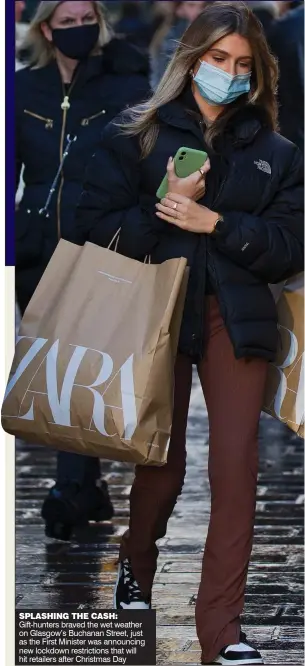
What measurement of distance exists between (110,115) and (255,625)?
85.9 inches

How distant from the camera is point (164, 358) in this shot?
4879 mm

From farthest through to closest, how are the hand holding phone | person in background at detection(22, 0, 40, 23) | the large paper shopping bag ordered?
person in background at detection(22, 0, 40, 23)
the large paper shopping bag
the hand holding phone

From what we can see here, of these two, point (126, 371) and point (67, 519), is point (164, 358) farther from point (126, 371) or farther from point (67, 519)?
point (67, 519)

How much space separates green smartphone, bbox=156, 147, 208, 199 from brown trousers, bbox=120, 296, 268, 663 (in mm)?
413

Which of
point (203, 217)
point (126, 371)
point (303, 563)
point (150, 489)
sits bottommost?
point (303, 563)

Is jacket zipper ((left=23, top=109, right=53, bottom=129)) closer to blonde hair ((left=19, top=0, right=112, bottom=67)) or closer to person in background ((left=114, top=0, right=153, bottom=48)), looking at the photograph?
blonde hair ((left=19, top=0, right=112, bottom=67))

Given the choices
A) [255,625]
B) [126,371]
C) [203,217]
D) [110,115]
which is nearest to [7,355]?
[126,371]

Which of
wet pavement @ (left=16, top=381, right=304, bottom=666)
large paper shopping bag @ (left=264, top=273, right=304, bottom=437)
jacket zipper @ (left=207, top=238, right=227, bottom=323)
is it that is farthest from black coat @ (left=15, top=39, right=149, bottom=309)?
jacket zipper @ (left=207, top=238, right=227, bottom=323)

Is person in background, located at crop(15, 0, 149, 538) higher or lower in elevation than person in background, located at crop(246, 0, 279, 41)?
lower

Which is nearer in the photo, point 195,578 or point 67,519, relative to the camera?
point 195,578

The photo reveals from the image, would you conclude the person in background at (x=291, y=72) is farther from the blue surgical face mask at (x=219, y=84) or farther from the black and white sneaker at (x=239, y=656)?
the black and white sneaker at (x=239, y=656)

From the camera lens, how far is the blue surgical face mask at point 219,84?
5.04 metres

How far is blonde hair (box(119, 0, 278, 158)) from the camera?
16.6 ft

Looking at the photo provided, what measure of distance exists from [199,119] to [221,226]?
1.24 feet
